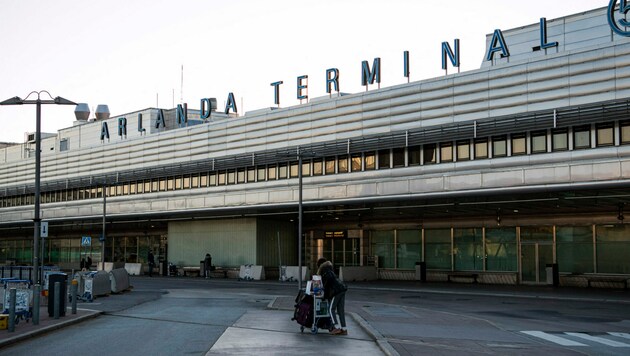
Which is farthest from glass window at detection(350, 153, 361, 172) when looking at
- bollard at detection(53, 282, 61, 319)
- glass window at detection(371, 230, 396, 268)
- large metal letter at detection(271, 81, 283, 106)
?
bollard at detection(53, 282, 61, 319)

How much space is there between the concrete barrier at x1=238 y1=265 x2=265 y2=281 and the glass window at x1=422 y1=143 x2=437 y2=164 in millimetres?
18355

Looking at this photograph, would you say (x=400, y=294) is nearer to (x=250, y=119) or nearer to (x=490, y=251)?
(x=490, y=251)

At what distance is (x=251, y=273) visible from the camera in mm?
56844

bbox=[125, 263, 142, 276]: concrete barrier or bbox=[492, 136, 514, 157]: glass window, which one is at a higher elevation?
bbox=[492, 136, 514, 157]: glass window

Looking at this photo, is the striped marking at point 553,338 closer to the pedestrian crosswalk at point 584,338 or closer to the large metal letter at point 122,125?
the pedestrian crosswalk at point 584,338

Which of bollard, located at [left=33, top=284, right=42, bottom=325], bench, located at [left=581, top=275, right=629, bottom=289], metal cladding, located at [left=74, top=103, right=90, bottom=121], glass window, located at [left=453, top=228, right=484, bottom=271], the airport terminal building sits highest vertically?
metal cladding, located at [left=74, top=103, right=90, bottom=121]

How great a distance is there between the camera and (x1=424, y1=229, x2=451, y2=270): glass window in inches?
2067

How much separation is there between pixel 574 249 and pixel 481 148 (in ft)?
33.7

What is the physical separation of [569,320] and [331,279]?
9.12 m

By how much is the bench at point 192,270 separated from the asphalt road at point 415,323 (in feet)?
75.6

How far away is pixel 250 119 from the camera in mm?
53844

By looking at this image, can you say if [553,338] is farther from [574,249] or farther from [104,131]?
[104,131]

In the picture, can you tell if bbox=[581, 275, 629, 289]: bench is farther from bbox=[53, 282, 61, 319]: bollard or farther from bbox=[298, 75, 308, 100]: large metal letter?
bbox=[53, 282, 61, 319]: bollard

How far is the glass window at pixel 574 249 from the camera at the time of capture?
148ft
